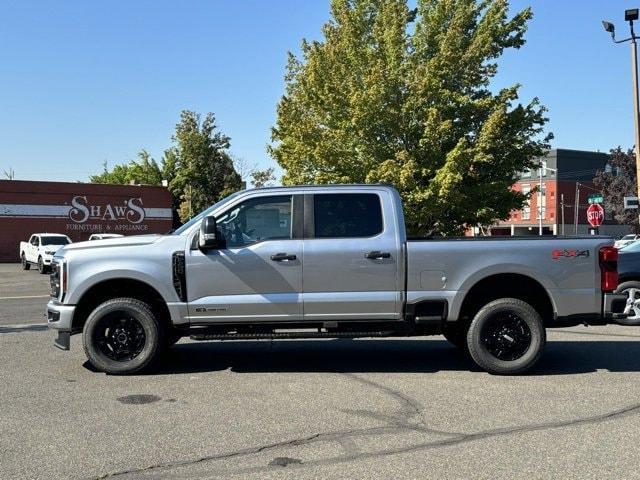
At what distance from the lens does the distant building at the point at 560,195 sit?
84625 millimetres

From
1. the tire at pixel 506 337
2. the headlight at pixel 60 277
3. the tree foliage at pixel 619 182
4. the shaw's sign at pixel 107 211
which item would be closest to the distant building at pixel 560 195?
the tree foliage at pixel 619 182

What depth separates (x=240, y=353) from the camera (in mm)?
8828

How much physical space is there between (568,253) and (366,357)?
2.76 meters

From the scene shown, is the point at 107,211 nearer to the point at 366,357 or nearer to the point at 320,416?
the point at 366,357

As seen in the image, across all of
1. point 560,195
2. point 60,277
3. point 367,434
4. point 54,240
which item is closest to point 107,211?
point 54,240

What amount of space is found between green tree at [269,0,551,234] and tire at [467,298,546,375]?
15.6 meters

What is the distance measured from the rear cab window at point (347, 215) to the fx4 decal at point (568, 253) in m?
1.89

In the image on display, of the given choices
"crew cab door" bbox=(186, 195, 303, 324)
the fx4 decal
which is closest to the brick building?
"crew cab door" bbox=(186, 195, 303, 324)

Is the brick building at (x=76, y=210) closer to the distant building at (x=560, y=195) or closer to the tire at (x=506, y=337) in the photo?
the tire at (x=506, y=337)

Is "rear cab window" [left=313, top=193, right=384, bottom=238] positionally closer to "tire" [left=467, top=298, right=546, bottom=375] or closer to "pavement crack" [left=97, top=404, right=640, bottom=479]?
"tire" [left=467, top=298, right=546, bottom=375]

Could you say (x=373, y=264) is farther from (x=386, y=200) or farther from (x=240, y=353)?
(x=240, y=353)

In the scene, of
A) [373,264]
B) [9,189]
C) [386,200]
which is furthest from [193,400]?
[9,189]

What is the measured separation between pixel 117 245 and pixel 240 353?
2.38m

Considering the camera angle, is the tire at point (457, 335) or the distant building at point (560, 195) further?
the distant building at point (560, 195)
